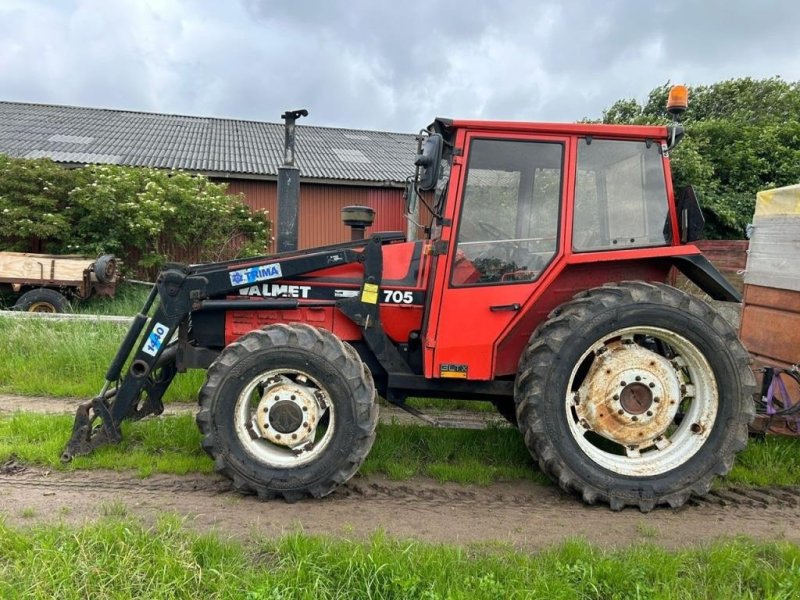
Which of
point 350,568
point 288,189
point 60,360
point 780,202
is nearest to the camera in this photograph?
point 350,568

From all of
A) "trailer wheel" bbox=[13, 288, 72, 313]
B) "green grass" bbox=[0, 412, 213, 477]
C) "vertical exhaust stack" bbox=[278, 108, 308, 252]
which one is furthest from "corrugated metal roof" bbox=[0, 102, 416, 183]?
"green grass" bbox=[0, 412, 213, 477]

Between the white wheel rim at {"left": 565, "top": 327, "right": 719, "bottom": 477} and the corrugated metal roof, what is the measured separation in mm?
11836

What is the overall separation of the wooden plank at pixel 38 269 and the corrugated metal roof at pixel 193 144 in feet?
14.9

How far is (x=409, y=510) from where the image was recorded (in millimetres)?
3250

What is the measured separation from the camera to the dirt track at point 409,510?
298 centimetres

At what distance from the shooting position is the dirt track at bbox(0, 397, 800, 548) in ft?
9.77

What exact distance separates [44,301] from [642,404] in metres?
9.63

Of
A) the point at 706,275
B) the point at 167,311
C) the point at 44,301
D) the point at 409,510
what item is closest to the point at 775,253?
the point at 706,275

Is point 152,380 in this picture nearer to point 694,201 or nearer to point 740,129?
point 694,201

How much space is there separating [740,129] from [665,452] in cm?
1454

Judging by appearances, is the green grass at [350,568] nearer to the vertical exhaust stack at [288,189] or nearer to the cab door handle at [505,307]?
the cab door handle at [505,307]

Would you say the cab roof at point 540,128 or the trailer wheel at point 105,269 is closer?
the cab roof at point 540,128

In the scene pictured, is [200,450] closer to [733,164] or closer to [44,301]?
[44,301]

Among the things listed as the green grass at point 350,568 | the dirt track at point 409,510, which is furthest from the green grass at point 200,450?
the green grass at point 350,568
